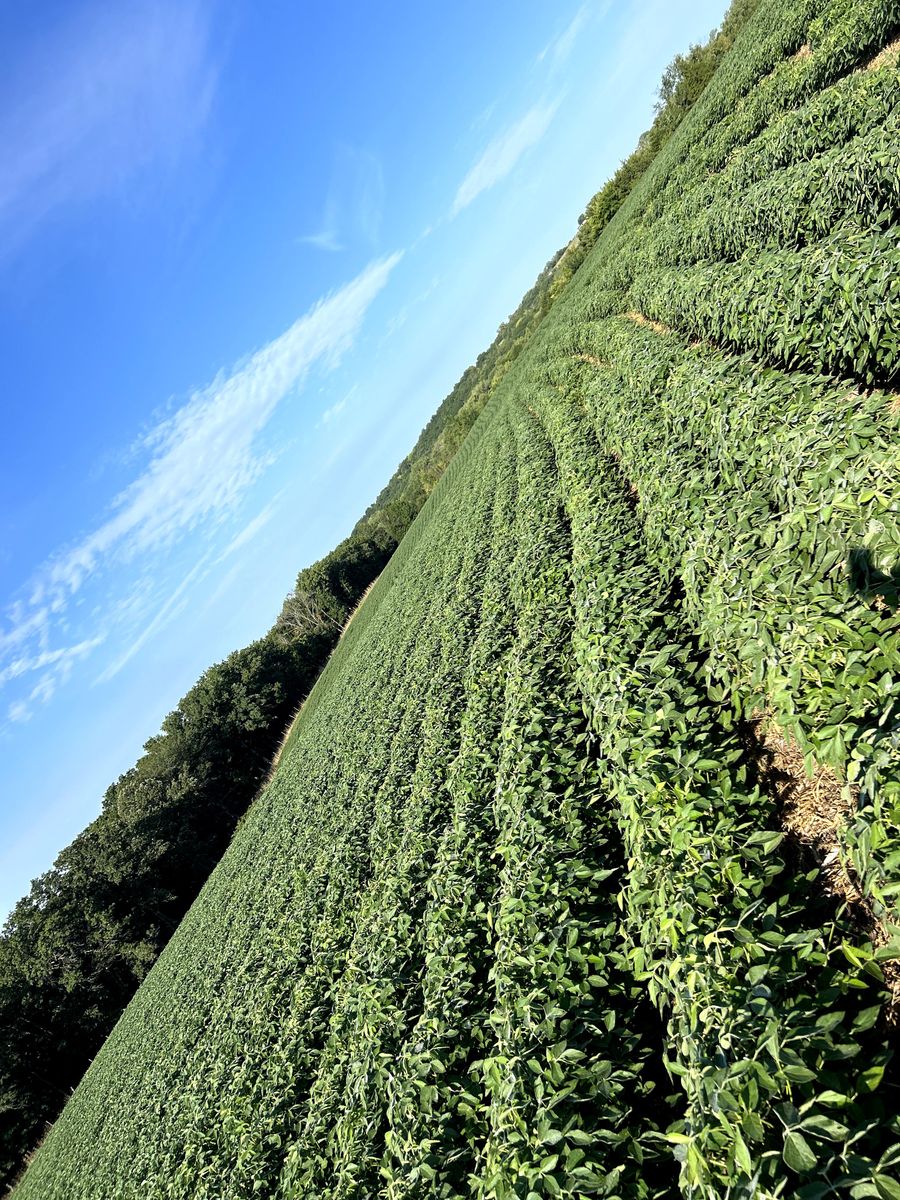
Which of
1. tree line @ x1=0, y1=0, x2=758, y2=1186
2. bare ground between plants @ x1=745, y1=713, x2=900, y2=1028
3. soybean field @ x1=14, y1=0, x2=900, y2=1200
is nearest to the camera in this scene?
soybean field @ x1=14, y1=0, x2=900, y2=1200

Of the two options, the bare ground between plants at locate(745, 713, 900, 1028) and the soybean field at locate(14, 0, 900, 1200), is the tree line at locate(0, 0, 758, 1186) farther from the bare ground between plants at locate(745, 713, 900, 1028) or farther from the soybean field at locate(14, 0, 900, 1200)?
the bare ground between plants at locate(745, 713, 900, 1028)

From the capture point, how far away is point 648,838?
5.98 m

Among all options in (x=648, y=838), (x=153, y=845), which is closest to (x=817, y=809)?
(x=648, y=838)

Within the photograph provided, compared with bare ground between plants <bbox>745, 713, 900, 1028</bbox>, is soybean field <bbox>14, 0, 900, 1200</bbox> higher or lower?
higher

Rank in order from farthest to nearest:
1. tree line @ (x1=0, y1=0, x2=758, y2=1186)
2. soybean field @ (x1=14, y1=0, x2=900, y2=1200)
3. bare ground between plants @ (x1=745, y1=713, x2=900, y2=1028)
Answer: tree line @ (x1=0, y1=0, x2=758, y2=1186) → bare ground between plants @ (x1=745, y1=713, x2=900, y2=1028) → soybean field @ (x1=14, y1=0, x2=900, y2=1200)

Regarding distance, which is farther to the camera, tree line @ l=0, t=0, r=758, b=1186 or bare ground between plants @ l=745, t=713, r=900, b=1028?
tree line @ l=0, t=0, r=758, b=1186

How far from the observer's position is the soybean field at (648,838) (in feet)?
A: 13.8

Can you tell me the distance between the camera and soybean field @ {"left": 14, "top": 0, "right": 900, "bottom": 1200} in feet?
13.8

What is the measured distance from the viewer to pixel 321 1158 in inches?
307

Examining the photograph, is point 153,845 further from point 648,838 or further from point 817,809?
point 817,809

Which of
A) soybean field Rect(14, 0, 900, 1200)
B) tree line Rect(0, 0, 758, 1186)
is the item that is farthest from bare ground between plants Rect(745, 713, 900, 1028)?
tree line Rect(0, 0, 758, 1186)

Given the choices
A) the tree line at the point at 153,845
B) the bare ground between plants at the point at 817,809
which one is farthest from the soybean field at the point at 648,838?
the tree line at the point at 153,845

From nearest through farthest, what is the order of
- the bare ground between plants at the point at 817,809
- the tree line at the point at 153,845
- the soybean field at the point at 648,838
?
the soybean field at the point at 648,838 → the bare ground between plants at the point at 817,809 → the tree line at the point at 153,845

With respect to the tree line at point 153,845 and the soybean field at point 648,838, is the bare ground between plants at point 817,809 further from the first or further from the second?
the tree line at point 153,845
